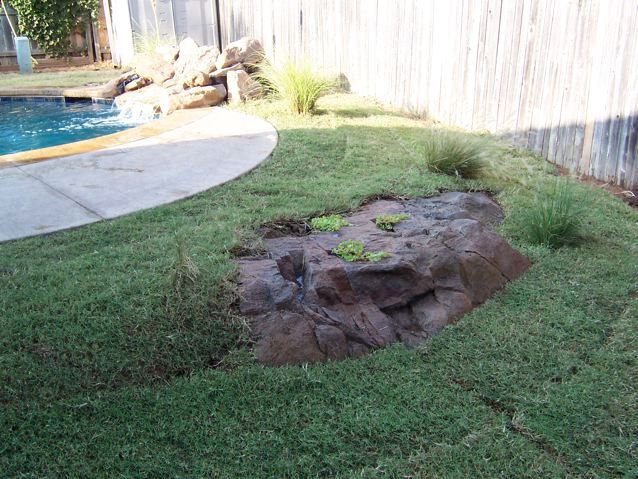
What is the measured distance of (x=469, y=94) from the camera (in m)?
6.72

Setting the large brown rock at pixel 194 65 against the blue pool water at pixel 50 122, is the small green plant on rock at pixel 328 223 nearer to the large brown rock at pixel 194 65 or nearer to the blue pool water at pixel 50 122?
the large brown rock at pixel 194 65

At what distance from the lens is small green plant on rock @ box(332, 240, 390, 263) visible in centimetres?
328

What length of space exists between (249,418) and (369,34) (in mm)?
7127

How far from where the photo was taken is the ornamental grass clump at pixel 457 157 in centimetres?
507

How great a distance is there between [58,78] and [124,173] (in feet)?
28.3

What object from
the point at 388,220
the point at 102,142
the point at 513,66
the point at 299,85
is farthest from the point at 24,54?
the point at 388,220

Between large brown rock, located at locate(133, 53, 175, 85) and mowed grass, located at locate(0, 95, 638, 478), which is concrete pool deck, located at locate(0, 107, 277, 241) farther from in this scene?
large brown rock, located at locate(133, 53, 175, 85)

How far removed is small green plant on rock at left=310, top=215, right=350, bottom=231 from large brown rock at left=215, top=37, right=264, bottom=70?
5.38 m

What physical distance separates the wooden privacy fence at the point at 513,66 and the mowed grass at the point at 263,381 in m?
1.71

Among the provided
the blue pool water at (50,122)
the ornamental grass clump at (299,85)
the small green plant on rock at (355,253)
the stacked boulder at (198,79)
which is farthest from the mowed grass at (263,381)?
the blue pool water at (50,122)

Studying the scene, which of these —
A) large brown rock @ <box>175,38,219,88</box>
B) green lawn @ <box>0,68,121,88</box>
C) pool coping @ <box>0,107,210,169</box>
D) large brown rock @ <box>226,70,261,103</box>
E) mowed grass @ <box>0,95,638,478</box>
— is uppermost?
large brown rock @ <box>175,38,219,88</box>

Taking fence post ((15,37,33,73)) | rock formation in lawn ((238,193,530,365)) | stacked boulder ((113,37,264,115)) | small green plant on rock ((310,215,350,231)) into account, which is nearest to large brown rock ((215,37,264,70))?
stacked boulder ((113,37,264,115))

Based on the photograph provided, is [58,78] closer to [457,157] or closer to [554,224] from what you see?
[457,157]

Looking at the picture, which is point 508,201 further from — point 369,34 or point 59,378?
point 369,34
